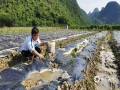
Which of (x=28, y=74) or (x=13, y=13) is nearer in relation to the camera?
(x=28, y=74)

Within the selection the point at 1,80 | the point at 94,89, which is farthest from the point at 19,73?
the point at 94,89

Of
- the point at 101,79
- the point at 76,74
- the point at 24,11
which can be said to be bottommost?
the point at 101,79

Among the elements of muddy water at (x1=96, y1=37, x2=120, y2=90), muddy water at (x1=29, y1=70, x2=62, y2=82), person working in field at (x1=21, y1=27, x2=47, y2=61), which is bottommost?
muddy water at (x1=96, y1=37, x2=120, y2=90)

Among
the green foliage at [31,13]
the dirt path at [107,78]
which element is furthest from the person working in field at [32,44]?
the green foliage at [31,13]

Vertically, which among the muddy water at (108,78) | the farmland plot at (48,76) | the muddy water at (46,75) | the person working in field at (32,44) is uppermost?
the person working in field at (32,44)

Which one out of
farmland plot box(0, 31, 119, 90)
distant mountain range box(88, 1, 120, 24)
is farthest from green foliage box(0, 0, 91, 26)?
distant mountain range box(88, 1, 120, 24)

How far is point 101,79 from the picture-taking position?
191 inches

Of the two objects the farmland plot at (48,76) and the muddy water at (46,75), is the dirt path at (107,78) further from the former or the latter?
the muddy water at (46,75)

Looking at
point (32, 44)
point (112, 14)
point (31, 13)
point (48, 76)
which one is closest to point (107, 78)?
point (48, 76)

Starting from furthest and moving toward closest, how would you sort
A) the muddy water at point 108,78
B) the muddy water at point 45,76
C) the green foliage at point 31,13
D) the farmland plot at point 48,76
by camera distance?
the green foliage at point 31,13, the muddy water at point 108,78, the muddy water at point 45,76, the farmland plot at point 48,76

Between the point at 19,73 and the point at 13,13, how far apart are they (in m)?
36.0

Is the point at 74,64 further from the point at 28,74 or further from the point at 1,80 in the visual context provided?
the point at 1,80

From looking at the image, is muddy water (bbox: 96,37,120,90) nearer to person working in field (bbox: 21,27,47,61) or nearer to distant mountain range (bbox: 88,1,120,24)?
person working in field (bbox: 21,27,47,61)

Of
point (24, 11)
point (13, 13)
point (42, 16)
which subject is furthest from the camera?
point (42, 16)
